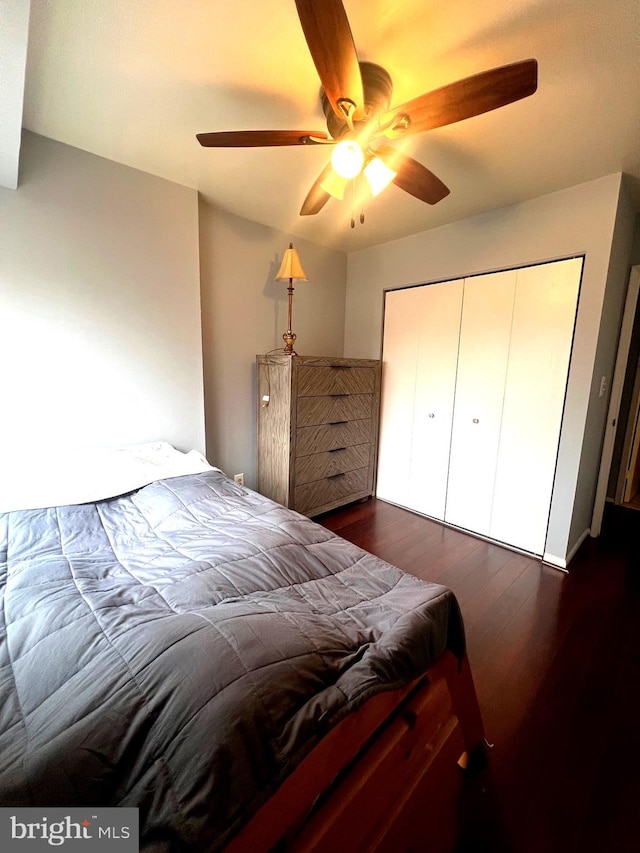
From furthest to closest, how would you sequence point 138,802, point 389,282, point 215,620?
point 389,282, point 215,620, point 138,802

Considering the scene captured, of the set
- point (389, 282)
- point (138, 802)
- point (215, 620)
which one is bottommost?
point (138, 802)

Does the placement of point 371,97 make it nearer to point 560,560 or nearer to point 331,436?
point 331,436

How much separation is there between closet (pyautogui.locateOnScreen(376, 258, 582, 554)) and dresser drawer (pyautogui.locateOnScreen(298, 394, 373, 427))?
11.8 inches

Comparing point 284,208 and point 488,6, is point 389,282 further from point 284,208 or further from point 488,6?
point 488,6

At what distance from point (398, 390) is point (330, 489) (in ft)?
3.45

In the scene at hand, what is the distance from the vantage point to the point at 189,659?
643 mm

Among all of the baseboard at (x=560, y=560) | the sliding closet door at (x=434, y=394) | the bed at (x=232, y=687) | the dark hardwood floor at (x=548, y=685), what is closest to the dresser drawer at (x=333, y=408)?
the sliding closet door at (x=434, y=394)

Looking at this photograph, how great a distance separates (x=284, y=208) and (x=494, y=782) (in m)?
3.04

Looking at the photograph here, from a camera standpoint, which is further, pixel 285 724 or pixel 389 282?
pixel 389 282

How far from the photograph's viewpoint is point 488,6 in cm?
102

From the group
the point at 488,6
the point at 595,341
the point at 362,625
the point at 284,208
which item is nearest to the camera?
the point at 362,625

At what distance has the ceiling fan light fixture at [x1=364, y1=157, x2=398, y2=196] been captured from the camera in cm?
133

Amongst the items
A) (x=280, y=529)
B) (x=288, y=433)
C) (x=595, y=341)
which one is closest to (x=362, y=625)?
(x=280, y=529)

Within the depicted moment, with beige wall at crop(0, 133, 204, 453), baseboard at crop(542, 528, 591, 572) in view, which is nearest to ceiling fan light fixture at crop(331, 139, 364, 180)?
beige wall at crop(0, 133, 204, 453)
